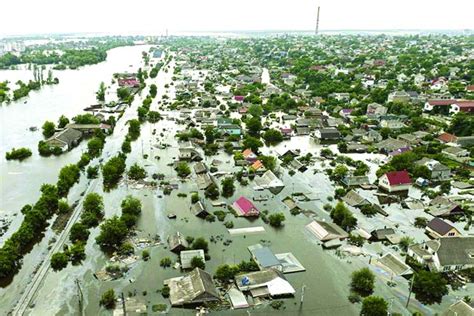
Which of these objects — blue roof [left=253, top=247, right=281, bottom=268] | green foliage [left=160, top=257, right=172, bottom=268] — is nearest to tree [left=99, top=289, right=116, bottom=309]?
green foliage [left=160, top=257, right=172, bottom=268]

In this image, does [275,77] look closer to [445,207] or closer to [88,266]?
[445,207]

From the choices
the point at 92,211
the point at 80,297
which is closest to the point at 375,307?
the point at 80,297

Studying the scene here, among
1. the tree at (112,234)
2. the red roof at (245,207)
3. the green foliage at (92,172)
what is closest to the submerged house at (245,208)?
the red roof at (245,207)

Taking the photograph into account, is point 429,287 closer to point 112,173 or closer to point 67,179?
point 112,173

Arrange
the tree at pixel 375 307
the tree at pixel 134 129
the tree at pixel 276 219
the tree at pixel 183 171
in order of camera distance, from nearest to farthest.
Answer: the tree at pixel 375 307 < the tree at pixel 276 219 < the tree at pixel 183 171 < the tree at pixel 134 129

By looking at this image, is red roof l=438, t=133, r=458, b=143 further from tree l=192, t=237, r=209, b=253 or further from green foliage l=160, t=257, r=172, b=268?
green foliage l=160, t=257, r=172, b=268

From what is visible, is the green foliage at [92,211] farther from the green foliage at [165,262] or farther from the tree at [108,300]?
the tree at [108,300]
